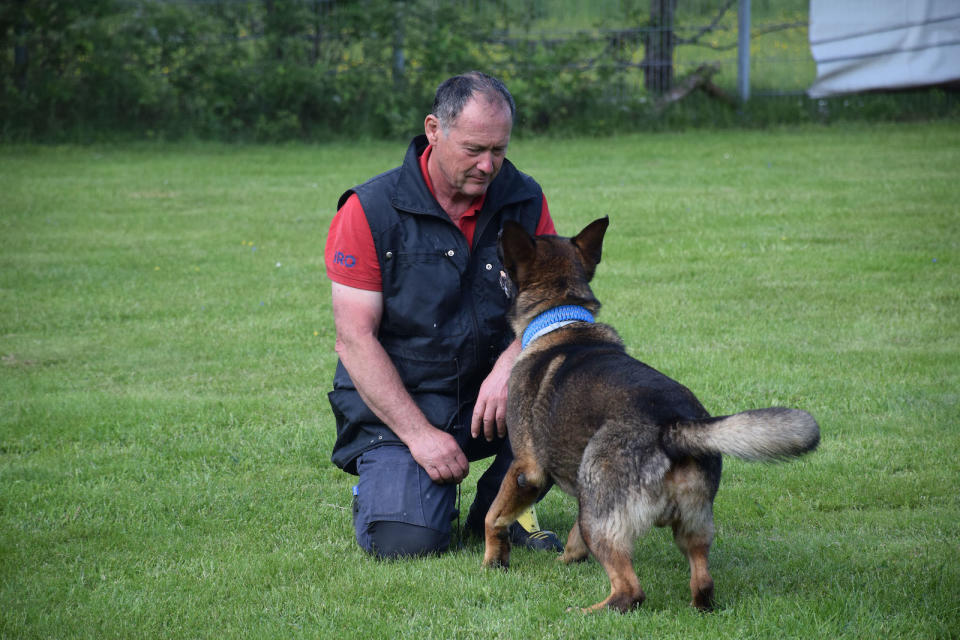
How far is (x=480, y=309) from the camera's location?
4.28m

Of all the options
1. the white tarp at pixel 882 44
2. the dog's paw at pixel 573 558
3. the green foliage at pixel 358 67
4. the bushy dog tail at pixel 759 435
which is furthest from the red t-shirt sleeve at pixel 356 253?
the white tarp at pixel 882 44

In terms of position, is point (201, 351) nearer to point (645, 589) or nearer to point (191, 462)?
point (191, 462)

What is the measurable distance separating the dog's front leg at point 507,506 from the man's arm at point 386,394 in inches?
15.2

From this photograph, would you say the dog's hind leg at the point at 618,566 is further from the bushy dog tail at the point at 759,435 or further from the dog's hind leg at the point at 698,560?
the bushy dog tail at the point at 759,435

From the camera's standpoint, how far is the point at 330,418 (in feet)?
18.7

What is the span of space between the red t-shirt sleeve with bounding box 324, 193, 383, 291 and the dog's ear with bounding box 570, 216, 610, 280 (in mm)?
825

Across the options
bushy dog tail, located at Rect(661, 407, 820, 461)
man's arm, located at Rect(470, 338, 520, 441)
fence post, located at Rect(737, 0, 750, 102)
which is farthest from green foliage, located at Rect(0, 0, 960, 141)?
bushy dog tail, located at Rect(661, 407, 820, 461)

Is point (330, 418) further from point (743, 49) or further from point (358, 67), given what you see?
point (743, 49)

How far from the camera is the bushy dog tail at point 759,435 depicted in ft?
9.57

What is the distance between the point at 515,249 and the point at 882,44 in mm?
14191

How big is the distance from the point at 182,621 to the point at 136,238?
727 centimetres

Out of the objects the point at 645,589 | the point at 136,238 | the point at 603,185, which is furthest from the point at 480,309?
the point at 603,185

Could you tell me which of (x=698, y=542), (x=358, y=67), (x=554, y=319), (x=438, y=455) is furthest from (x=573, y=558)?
(x=358, y=67)

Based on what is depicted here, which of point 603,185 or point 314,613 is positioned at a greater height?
point 603,185
